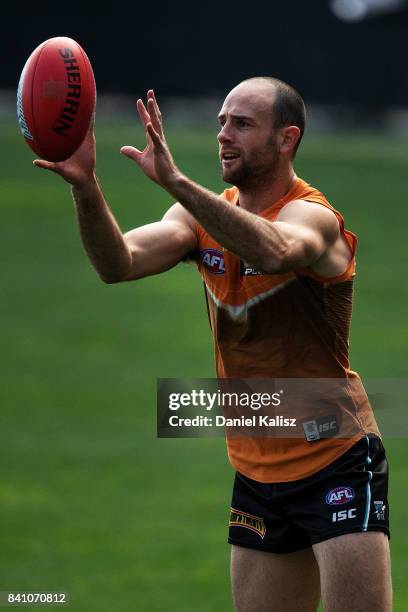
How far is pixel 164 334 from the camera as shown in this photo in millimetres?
15930

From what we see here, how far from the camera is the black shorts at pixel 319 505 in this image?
575 cm

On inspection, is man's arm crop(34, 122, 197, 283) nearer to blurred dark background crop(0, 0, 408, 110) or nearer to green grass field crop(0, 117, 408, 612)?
green grass field crop(0, 117, 408, 612)

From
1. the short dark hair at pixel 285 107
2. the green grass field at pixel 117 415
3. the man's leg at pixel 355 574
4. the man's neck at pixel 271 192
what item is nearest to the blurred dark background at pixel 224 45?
the green grass field at pixel 117 415

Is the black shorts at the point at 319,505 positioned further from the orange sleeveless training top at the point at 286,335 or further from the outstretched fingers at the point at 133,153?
the outstretched fingers at the point at 133,153

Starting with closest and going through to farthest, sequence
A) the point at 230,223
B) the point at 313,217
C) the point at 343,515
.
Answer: the point at 230,223 → the point at 343,515 → the point at 313,217

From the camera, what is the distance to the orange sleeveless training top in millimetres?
5953

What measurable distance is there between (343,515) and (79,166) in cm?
185

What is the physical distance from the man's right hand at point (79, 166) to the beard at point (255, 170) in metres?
0.59

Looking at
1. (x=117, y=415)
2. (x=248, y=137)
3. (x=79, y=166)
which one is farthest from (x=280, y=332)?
(x=117, y=415)

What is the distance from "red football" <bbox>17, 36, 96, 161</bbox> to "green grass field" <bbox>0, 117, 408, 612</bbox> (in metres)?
3.22

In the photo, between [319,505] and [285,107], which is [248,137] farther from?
[319,505]

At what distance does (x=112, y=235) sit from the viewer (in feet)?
19.5

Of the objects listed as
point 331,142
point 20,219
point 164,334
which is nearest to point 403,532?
point 164,334

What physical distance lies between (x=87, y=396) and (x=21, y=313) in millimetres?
3857
